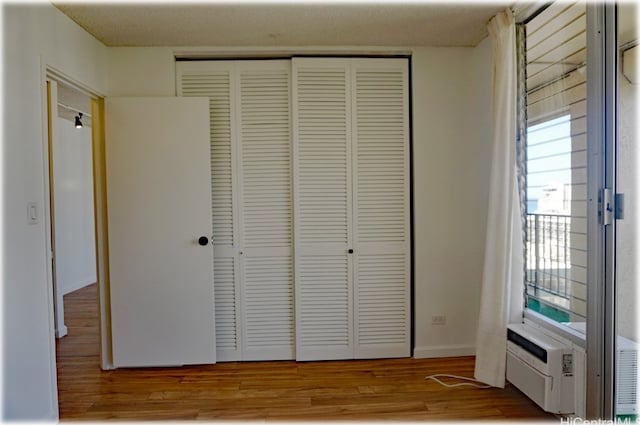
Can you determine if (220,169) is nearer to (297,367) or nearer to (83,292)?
(297,367)

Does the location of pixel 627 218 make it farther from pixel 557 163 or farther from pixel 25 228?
pixel 25 228

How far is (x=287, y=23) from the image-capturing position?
2.70 meters

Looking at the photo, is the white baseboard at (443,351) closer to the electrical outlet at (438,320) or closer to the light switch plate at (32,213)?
the electrical outlet at (438,320)

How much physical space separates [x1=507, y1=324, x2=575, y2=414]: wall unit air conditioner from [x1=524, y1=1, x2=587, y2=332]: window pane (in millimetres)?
186

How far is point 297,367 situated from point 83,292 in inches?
154

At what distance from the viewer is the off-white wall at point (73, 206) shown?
17.5 ft

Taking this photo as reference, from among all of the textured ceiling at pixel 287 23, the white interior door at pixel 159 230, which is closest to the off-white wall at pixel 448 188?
the textured ceiling at pixel 287 23

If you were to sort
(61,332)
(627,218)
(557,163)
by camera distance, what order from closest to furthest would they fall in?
(627,218), (557,163), (61,332)

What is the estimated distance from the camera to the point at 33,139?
2174 mm

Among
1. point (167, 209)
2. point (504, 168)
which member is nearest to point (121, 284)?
point (167, 209)

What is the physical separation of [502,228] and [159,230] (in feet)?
7.75

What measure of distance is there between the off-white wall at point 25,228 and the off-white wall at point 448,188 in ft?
7.16

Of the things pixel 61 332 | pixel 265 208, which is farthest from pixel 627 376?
pixel 61 332

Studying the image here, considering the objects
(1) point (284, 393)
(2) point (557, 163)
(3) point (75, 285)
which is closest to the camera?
(2) point (557, 163)
